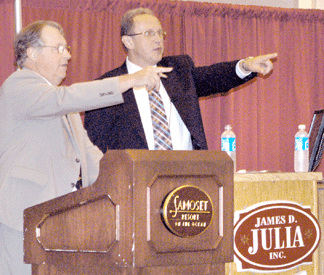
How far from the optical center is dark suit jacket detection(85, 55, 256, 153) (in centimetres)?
266

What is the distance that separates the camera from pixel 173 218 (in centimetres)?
112

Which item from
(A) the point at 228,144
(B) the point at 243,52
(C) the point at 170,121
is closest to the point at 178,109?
(C) the point at 170,121

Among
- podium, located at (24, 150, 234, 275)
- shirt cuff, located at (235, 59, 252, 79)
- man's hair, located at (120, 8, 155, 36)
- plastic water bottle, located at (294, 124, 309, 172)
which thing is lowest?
podium, located at (24, 150, 234, 275)

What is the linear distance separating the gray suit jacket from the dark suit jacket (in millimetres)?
985

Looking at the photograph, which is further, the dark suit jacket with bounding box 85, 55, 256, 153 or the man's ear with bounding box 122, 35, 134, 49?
the man's ear with bounding box 122, 35, 134, 49

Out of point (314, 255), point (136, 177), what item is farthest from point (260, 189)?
point (136, 177)

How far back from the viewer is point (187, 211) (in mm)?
1137

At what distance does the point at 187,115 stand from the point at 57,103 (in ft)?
4.18

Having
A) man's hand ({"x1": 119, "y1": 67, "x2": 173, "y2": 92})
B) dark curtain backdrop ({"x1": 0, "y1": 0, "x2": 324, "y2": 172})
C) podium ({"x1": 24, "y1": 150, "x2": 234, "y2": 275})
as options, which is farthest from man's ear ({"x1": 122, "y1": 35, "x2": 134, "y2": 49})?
podium ({"x1": 24, "y1": 150, "x2": 234, "y2": 275})

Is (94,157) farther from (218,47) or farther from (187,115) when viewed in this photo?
(218,47)

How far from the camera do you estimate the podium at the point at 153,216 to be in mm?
1085

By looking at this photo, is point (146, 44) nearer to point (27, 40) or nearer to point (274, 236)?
point (27, 40)

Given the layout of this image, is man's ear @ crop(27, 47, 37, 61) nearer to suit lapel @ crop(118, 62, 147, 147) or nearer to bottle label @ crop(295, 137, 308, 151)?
suit lapel @ crop(118, 62, 147, 147)

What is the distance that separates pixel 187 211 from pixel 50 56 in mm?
980
